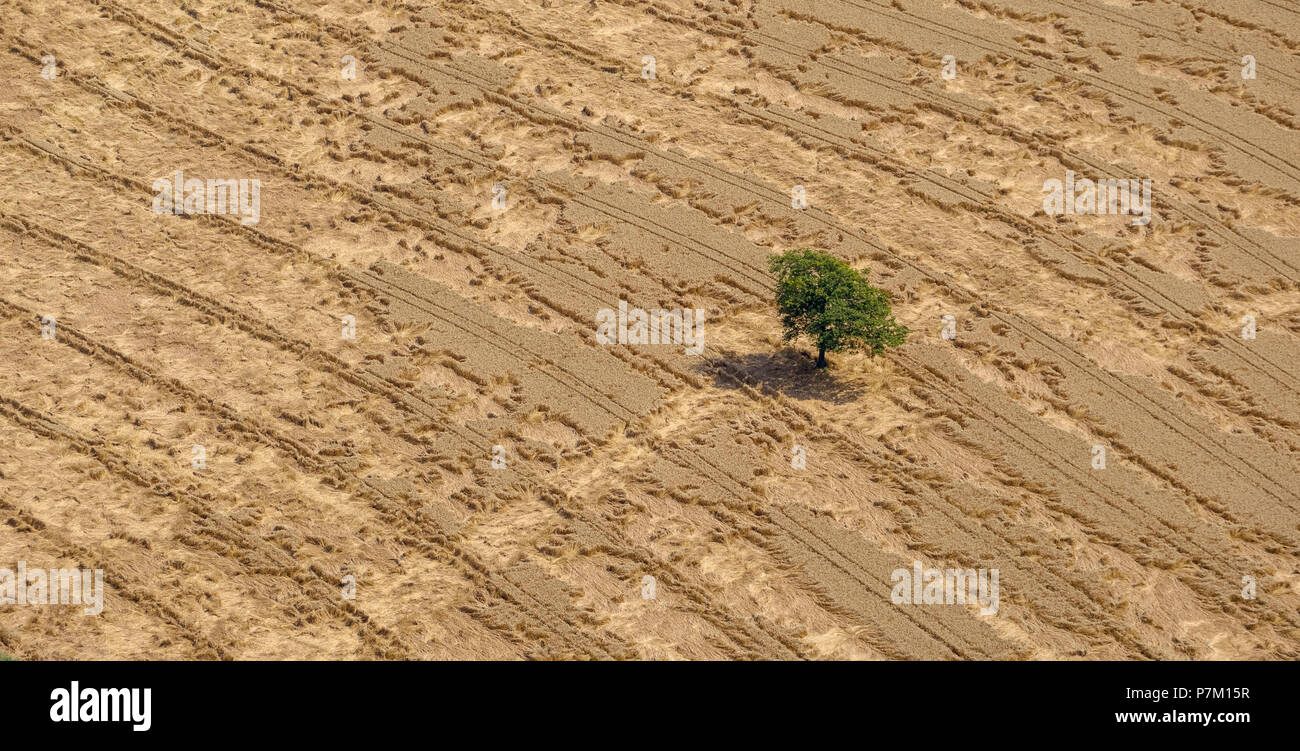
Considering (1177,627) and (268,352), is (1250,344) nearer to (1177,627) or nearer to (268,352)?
(1177,627)

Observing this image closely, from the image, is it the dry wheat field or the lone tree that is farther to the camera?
the lone tree

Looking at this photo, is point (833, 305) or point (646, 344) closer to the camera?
point (833, 305)

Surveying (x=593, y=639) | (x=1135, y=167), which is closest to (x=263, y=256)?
(x=593, y=639)

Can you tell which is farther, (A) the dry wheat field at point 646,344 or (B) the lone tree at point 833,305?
(B) the lone tree at point 833,305

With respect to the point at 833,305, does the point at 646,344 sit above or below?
below
